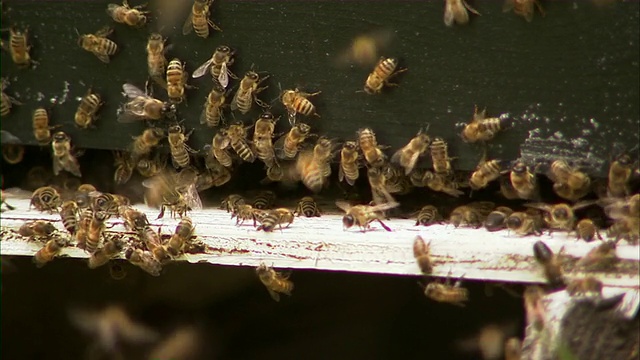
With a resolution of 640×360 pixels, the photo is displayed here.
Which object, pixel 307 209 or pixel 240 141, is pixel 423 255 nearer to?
pixel 307 209

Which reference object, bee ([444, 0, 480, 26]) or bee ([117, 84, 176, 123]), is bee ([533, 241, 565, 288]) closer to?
bee ([444, 0, 480, 26])

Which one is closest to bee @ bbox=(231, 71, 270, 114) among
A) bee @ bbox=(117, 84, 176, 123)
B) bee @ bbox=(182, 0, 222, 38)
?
bee @ bbox=(182, 0, 222, 38)

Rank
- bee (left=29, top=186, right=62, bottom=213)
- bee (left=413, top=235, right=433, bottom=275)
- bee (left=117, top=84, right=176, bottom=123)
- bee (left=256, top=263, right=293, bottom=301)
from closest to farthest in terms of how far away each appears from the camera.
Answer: bee (left=413, top=235, right=433, bottom=275) < bee (left=256, top=263, right=293, bottom=301) < bee (left=117, top=84, right=176, bottom=123) < bee (left=29, top=186, right=62, bottom=213)

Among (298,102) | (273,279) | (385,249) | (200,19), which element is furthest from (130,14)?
(385,249)

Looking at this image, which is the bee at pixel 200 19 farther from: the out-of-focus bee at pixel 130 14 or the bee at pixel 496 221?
the bee at pixel 496 221

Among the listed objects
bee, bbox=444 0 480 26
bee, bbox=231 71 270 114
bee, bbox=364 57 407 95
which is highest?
bee, bbox=444 0 480 26

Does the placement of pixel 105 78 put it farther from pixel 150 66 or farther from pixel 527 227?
pixel 527 227

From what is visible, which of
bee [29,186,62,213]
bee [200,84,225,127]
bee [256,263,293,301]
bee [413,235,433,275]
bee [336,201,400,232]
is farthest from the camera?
bee [29,186,62,213]
